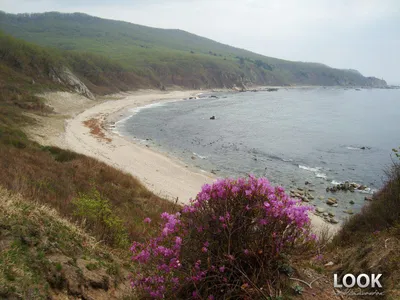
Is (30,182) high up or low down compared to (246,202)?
down

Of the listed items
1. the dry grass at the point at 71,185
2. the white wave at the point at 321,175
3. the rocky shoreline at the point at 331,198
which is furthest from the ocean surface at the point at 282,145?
the dry grass at the point at 71,185

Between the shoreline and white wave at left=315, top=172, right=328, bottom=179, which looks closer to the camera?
the shoreline

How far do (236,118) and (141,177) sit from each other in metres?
45.7

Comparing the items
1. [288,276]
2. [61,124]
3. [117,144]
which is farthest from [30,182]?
[61,124]

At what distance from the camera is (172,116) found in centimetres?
6619

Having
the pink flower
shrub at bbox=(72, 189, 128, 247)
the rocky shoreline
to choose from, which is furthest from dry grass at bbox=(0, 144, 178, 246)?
the rocky shoreline

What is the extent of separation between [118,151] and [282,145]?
24.3 m

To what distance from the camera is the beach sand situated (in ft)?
80.4

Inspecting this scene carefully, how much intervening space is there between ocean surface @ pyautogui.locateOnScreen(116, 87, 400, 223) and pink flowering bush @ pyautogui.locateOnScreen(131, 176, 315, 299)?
19284 mm

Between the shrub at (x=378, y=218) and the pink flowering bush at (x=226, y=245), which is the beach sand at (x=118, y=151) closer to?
the shrub at (x=378, y=218)

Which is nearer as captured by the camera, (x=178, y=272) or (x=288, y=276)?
(x=178, y=272)

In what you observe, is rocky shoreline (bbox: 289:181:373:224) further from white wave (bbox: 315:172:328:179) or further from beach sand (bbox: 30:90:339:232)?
white wave (bbox: 315:172:328:179)

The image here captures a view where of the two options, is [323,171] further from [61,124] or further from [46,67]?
[46,67]

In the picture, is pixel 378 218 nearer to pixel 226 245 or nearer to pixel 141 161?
pixel 226 245
